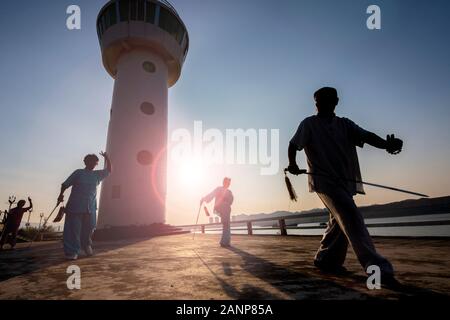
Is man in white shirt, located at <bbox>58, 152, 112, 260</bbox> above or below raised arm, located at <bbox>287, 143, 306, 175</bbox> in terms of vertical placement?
below

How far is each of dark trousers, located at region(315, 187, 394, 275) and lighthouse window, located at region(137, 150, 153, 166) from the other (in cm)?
1167

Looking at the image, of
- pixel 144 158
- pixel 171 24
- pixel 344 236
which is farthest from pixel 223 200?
pixel 171 24

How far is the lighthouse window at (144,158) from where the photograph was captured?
13.3 metres

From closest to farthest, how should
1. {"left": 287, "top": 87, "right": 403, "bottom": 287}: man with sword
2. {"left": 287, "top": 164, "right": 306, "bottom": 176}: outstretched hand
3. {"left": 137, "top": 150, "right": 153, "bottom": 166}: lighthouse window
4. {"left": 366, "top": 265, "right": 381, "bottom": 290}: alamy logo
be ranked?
{"left": 366, "top": 265, "right": 381, "bottom": 290}: alamy logo → {"left": 287, "top": 87, "right": 403, "bottom": 287}: man with sword → {"left": 287, "top": 164, "right": 306, "bottom": 176}: outstretched hand → {"left": 137, "top": 150, "right": 153, "bottom": 166}: lighthouse window

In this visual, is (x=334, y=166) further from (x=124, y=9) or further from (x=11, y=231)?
(x=124, y=9)

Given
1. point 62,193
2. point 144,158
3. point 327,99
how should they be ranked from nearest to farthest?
point 327,99, point 62,193, point 144,158

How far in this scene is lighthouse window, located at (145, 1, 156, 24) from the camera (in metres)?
15.5

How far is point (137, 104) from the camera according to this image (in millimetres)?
13883

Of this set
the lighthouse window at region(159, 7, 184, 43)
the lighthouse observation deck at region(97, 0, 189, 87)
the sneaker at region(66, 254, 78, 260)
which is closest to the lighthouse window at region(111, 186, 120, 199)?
the sneaker at region(66, 254, 78, 260)

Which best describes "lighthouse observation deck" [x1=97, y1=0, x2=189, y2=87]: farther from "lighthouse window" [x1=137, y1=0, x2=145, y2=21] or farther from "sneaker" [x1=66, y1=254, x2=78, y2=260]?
"sneaker" [x1=66, y1=254, x2=78, y2=260]

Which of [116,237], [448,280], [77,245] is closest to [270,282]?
[448,280]

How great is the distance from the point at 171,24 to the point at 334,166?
17.0m
